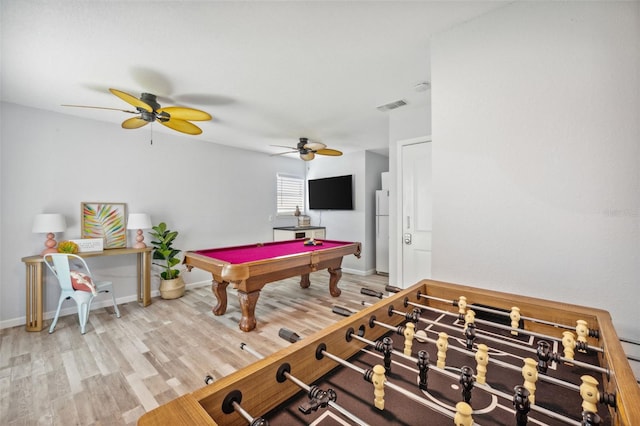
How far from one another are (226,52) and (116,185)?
282 cm

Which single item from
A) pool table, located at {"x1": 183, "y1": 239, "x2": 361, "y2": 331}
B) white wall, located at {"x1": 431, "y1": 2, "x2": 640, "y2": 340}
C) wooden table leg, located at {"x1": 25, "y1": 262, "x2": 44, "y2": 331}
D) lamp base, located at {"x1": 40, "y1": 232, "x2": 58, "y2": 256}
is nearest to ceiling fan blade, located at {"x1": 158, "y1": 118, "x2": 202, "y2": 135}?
pool table, located at {"x1": 183, "y1": 239, "x2": 361, "y2": 331}

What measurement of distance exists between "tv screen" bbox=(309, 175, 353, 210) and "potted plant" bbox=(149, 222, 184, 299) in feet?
10.0

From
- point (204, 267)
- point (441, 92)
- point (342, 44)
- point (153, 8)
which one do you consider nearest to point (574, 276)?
point (441, 92)

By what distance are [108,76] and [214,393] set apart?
115 inches

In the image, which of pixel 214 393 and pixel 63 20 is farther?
pixel 63 20

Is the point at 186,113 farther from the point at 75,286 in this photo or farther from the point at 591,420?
the point at 591,420

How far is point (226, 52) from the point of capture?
203 cm

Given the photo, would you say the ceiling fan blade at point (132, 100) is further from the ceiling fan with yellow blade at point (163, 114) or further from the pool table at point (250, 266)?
the pool table at point (250, 266)

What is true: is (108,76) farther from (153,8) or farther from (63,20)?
(153,8)

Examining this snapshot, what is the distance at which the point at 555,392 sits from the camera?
2.31 feet

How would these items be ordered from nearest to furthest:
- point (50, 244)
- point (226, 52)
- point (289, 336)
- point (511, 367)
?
point (511, 367), point (289, 336), point (226, 52), point (50, 244)

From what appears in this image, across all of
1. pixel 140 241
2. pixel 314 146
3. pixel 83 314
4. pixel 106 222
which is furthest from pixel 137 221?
pixel 314 146

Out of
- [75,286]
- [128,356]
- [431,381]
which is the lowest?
[128,356]

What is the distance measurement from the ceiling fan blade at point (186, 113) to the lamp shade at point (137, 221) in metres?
1.81
